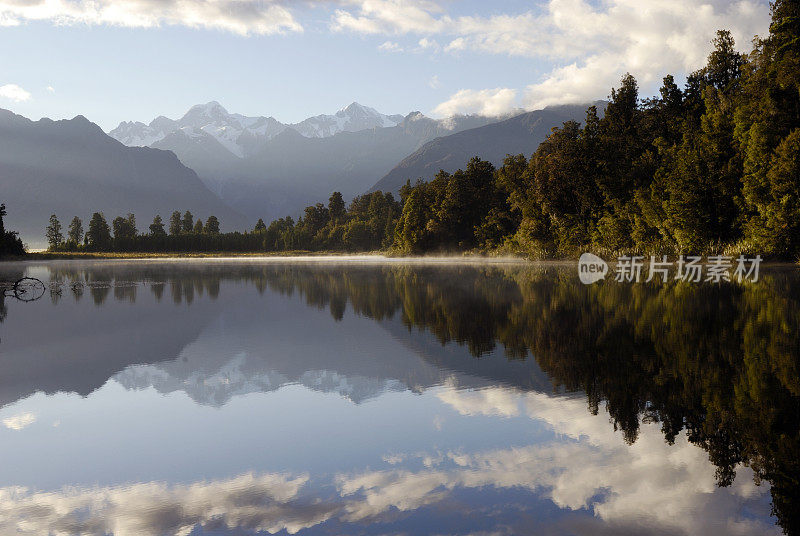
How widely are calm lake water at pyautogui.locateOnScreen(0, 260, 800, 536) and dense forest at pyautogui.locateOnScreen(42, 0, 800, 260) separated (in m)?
43.1

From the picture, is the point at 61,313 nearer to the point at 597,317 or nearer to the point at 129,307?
the point at 129,307

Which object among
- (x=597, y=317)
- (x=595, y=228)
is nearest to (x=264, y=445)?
(x=597, y=317)

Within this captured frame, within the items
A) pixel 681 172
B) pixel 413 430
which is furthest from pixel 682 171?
pixel 413 430

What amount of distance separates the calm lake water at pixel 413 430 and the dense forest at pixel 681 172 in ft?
141

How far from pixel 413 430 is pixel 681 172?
67.7 m

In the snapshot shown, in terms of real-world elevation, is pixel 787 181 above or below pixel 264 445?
above

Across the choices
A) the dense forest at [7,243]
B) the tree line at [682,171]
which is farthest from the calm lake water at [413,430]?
the dense forest at [7,243]

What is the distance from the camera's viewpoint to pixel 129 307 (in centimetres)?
3659

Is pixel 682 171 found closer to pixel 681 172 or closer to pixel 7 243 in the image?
pixel 681 172

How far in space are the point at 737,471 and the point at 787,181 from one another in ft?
191

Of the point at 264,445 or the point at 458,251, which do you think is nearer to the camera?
the point at 264,445

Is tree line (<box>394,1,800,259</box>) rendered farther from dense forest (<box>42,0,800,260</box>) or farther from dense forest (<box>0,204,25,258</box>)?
dense forest (<box>0,204,25,258</box>)

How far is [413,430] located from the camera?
38.0 feet

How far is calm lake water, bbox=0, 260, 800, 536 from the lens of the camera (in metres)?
8.06
